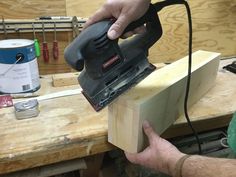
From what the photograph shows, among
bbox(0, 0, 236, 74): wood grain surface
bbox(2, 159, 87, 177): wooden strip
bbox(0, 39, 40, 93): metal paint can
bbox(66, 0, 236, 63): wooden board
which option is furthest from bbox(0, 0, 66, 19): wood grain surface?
bbox(2, 159, 87, 177): wooden strip

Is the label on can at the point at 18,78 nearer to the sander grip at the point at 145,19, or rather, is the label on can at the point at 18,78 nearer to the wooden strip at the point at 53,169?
the wooden strip at the point at 53,169

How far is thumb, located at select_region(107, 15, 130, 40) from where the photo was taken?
52 cm

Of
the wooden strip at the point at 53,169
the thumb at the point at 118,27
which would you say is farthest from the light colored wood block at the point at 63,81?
the thumb at the point at 118,27

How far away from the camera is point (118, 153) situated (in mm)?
904

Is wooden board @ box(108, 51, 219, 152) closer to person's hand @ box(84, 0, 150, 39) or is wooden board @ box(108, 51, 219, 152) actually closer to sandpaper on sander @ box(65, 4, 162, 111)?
sandpaper on sander @ box(65, 4, 162, 111)

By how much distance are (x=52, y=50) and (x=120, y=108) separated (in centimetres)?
54

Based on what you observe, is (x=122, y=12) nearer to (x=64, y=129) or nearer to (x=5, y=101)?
(x=64, y=129)

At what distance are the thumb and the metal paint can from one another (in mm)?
368

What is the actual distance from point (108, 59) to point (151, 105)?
0.15 meters

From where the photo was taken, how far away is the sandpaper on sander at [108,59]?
20.5 inches

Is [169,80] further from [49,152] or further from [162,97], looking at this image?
[49,152]

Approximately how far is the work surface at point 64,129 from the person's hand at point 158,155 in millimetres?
107

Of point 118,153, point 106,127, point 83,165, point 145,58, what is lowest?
point 118,153

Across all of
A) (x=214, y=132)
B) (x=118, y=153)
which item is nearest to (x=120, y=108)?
(x=118, y=153)
